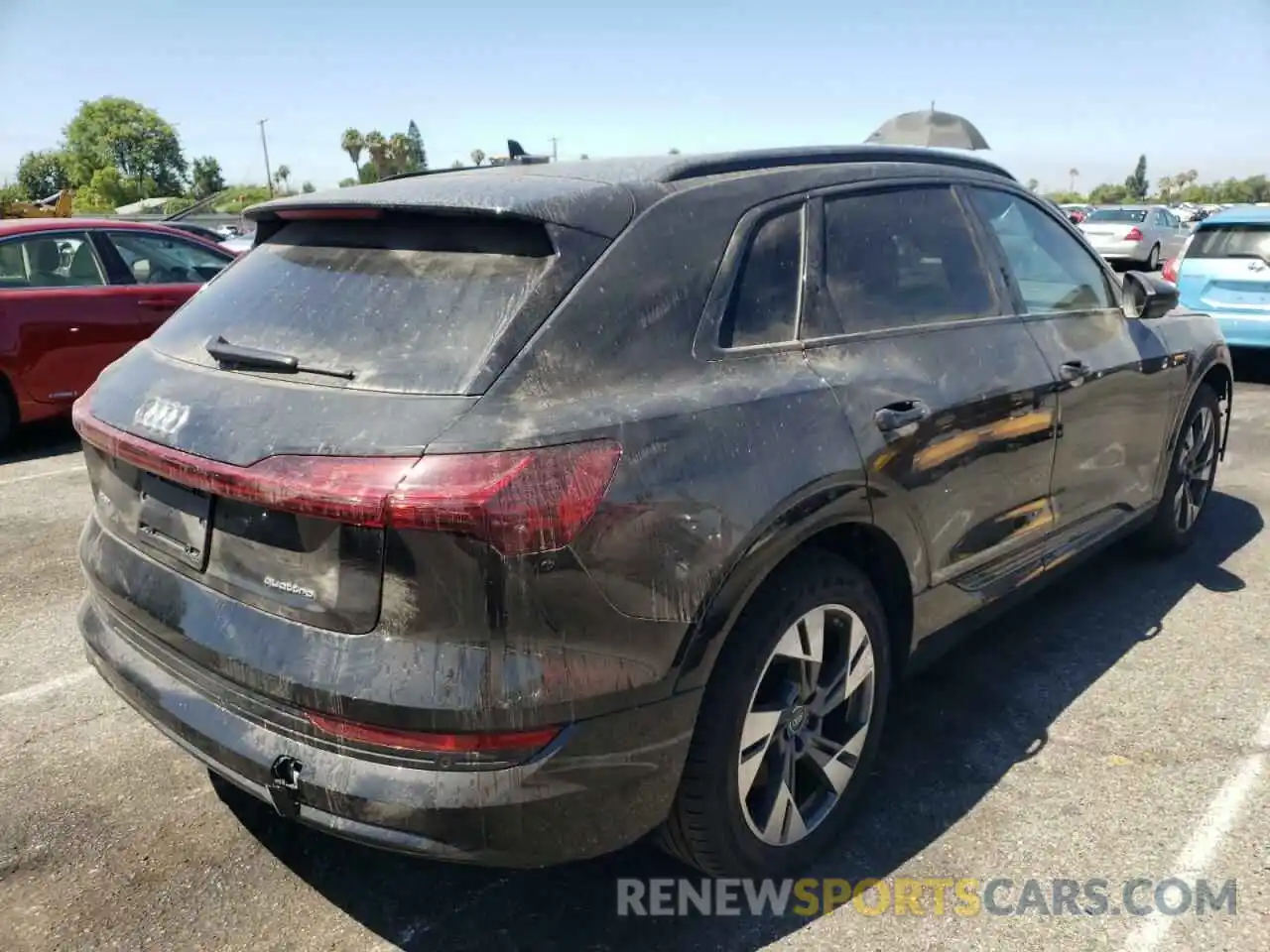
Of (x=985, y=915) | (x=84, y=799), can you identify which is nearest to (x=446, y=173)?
(x=84, y=799)

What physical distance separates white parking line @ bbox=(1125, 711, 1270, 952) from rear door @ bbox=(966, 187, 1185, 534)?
94 centimetres

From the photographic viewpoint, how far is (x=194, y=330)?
8.32 feet

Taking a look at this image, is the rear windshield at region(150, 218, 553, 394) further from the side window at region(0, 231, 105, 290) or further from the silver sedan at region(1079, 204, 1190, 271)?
the silver sedan at region(1079, 204, 1190, 271)

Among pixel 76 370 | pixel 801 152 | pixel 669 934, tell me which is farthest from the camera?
pixel 76 370

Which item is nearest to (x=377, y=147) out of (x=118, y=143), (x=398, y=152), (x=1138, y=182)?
(x=398, y=152)

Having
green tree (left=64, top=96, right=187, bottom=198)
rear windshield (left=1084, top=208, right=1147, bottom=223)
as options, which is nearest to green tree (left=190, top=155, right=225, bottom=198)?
green tree (left=64, top=96, right=187, bottom=198)

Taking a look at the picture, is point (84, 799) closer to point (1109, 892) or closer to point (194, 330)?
point (194, 330)

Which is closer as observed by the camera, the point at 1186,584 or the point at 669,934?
the point at 669,934

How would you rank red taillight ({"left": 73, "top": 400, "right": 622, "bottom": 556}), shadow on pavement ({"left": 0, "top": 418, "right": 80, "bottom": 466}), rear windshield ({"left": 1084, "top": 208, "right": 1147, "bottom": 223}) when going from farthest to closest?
rear windshield ({"left": 1084, "top": 208, "right": 1147, "bottom": 223}) < shadow on pavement ({"left": 0, "top": 418, "right": 80, "bottom": 466}) < red taillight ({"left": 73, "top": 400, "right": 622, "bottom": 556})

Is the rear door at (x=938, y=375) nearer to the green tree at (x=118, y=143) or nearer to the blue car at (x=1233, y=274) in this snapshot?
the blue car at (x=1233, y=274)

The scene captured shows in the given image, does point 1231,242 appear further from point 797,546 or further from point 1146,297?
point 797,546

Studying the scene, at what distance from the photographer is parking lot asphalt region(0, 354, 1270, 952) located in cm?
232

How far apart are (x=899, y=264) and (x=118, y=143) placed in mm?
119737

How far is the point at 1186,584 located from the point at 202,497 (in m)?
4.13
